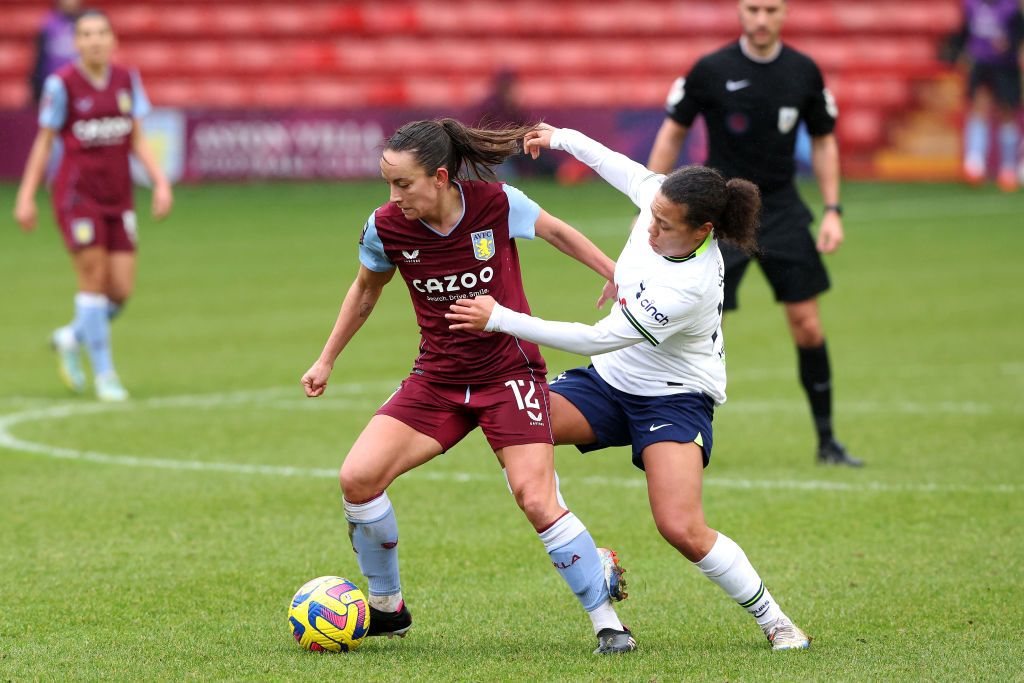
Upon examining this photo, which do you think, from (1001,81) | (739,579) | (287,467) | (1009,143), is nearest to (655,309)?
(739,579)

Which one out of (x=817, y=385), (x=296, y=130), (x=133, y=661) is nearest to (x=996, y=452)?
(x=817, y=385)

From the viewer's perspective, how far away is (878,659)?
4363 mm

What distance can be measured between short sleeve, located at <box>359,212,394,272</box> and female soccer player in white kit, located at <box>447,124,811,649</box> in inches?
13.4

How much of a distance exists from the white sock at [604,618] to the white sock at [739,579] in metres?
0.33

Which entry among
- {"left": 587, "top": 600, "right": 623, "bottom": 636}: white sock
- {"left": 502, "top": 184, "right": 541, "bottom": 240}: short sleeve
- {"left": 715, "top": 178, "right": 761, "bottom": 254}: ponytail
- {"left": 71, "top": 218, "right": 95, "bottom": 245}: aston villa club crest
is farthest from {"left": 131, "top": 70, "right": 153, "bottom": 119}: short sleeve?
{"left": 587, "top": 600, "right": 623, "bottom": 636}: white sock

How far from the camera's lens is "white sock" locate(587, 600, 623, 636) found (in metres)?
4.47

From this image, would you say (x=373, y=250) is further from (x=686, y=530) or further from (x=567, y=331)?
(x=686, y=530)

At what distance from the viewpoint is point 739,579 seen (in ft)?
14.8

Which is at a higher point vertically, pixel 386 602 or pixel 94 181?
pixel 94 181

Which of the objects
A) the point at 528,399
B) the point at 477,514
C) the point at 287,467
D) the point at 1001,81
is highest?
the point at 528,399

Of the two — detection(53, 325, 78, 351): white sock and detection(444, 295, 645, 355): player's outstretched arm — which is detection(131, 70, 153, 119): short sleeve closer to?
detection(53, 325, 78, 351): white sock

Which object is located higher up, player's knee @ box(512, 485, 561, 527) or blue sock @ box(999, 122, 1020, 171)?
player's knee @ box(512, 485, 561, 527)

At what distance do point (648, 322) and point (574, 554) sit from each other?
0.78m

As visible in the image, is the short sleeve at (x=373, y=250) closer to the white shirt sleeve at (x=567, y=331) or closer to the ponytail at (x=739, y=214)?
the white shirt sleeve at (x=567, y=331)
